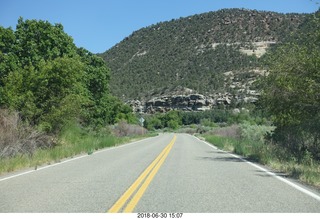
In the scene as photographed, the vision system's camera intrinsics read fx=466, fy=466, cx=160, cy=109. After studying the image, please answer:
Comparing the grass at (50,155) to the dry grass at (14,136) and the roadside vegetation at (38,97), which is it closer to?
the roadside vegetation at (38,97)

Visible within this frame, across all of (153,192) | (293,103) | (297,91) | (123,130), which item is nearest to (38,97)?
(293,103)

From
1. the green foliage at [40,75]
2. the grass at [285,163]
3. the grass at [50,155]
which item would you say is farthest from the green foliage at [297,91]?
the green foliage at [40,75]

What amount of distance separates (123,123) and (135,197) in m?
60.8

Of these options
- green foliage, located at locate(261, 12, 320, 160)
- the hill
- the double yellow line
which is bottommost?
the double yellow line

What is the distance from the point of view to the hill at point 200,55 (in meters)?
110

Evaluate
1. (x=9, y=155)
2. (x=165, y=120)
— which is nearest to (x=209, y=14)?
(x=165, y=120)

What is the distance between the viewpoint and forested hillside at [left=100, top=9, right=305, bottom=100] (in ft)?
365

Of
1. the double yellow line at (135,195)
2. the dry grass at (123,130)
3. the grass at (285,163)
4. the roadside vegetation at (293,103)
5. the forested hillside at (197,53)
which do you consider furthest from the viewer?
the forested hillside at (197,53)

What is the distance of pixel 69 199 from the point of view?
32.2 ft

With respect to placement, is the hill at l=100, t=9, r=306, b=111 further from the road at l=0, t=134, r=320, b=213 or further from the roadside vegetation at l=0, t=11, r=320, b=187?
the road at l=0, t=134, r=320, b=213

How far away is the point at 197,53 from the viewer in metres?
117

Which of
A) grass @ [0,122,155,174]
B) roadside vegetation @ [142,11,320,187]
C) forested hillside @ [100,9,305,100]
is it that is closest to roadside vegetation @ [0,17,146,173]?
grass @ [0,122,155,174]

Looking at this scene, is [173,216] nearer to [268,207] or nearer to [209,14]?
[268,207]

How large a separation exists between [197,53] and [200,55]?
187cm
